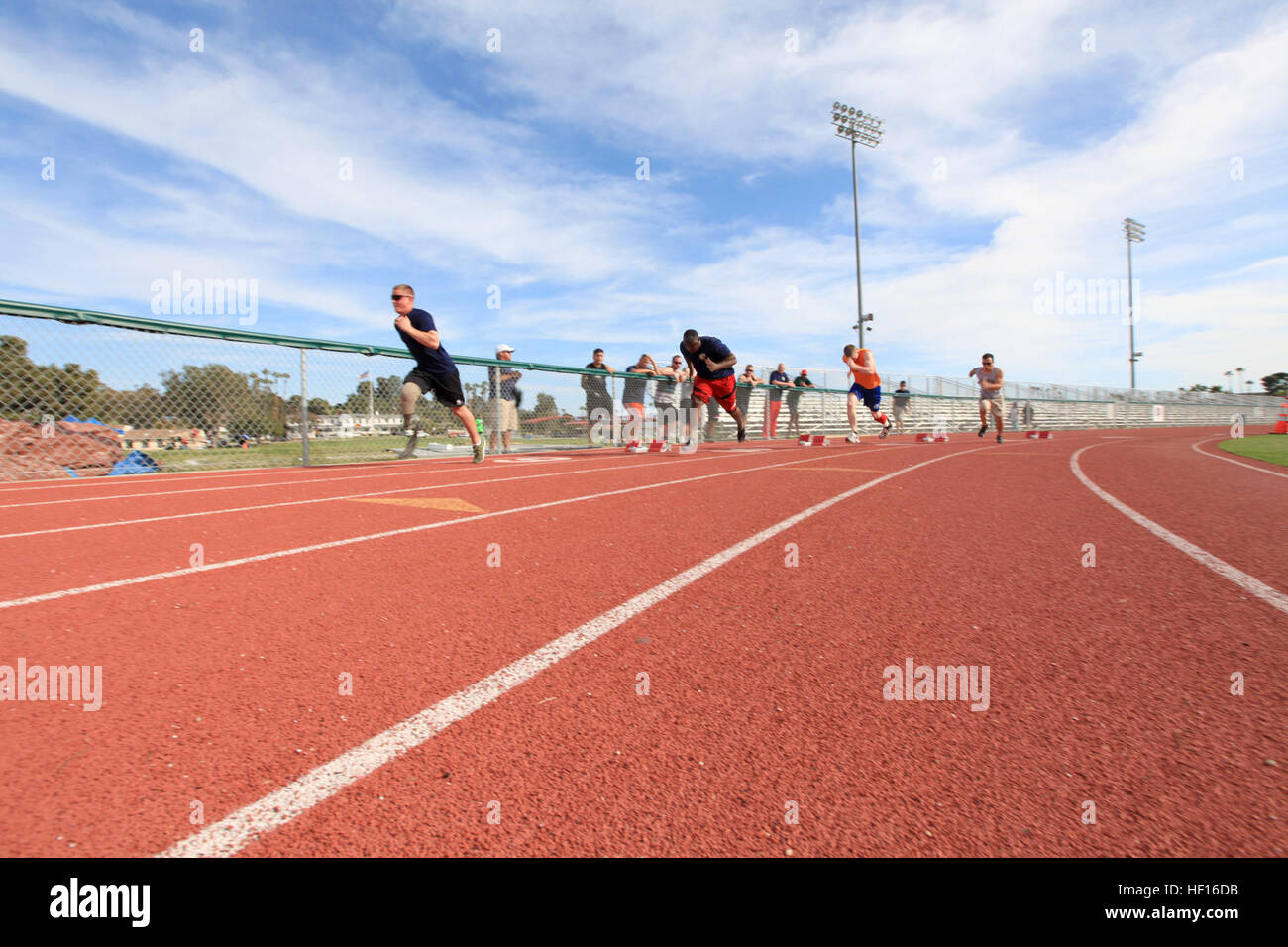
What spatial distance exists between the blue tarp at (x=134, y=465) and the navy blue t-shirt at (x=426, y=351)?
4111 millimetres

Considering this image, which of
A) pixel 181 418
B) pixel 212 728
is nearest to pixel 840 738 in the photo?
pixel 212 728

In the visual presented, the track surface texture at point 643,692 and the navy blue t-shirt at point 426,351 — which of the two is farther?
the navy blue t-shirt at point 426,351

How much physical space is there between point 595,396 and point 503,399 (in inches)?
94.2

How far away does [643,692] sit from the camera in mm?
1922

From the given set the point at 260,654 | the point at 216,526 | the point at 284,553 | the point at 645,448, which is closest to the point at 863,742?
the point at 260,654

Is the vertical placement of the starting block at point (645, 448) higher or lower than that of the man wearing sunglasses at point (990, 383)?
lower

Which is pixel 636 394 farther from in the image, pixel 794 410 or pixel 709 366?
pixel 794 410

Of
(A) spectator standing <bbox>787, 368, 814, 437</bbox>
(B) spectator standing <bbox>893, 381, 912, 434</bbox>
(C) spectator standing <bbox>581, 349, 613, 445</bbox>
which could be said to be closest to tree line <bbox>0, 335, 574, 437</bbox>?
(C) spectator standing <bbox>581, 349, 613, 445</bbox>

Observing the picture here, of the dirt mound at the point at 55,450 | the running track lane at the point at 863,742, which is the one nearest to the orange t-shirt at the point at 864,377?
the running track lane at the point at 863,742

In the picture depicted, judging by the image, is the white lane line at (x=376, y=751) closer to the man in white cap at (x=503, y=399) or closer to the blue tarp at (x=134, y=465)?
the blue tarp at (x=134, y=465)

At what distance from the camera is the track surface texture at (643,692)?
4.32 feet

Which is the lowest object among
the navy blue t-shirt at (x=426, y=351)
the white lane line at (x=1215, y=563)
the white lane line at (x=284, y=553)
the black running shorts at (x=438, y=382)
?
the white lane line at (x=1215, y=563)

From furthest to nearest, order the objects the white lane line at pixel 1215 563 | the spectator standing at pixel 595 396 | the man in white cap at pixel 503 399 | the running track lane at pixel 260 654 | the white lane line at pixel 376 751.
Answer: the spectator standing at pixel 595 396 < the man in white cap at pixel 503 399 < the white lane line at pixel 1215 563 < the running track lane at pixel 260 654 < the white lane line at pixel 376 751
